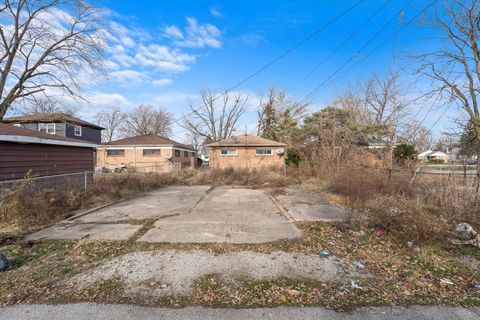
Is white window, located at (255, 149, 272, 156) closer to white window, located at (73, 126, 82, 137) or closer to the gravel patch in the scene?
the gravel patch

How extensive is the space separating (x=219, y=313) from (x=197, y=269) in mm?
1093

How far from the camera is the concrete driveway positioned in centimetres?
484

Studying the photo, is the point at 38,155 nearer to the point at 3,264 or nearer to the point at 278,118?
the point at 3,264

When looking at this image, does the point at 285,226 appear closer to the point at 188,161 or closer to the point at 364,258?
the point at 364,258

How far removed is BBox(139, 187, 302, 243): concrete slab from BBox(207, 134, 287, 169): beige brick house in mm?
11117

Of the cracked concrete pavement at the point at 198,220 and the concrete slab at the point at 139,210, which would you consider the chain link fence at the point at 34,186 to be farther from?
the concrete slab at the point at 139,210

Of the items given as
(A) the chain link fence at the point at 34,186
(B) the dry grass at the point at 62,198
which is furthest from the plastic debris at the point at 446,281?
(A) the chain link fence at the point at 34,186

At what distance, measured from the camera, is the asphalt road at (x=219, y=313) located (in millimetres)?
2340

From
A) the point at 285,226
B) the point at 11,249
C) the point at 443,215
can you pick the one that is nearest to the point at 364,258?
the point at 285,226

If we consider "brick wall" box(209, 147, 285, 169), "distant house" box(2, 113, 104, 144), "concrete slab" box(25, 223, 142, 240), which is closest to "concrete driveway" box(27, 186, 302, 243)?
"concrete slab" box(25, 223, 142, 240)

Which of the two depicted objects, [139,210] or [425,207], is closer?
[425,207]

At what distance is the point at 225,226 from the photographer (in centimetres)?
555

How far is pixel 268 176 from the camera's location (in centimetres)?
1440

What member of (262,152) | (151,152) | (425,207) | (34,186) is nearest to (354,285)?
(425,207)
